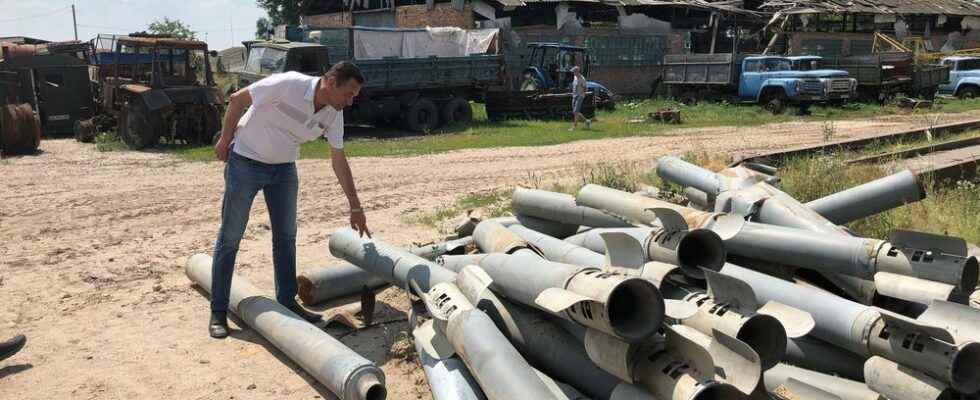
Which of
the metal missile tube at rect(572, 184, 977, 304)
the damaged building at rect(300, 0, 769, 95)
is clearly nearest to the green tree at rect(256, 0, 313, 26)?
the damaged building at rect(300, 0, 769, 95)

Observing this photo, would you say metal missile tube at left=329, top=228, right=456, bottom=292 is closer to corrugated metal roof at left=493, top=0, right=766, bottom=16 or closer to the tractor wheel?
the tractor wheel

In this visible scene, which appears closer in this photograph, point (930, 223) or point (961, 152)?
point (930, 223)

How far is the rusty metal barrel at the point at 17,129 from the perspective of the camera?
47.5ft

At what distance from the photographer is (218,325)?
16.0 ft

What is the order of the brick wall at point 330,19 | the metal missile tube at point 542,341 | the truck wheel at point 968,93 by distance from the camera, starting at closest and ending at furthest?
1. the metal missile tube at point 542,341
2. the truck wheel at point 968,93
3. the brick wall at point 330,19

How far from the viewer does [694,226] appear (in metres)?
4.39

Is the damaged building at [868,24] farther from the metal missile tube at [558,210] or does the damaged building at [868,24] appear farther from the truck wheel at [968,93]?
the metal missile tube at [558,210]

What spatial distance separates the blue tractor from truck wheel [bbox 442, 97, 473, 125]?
10.6ft

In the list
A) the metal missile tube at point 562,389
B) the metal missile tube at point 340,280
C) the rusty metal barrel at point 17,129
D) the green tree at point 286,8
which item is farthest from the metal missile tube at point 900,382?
the green tree at point 286,8

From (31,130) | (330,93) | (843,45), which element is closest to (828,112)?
(843,45)

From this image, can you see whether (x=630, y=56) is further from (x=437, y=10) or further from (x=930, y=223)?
(x=930, y=223)

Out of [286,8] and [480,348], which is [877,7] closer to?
[286,8]

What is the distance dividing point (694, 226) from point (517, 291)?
1.25 metres

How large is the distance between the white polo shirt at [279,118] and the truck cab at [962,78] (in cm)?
2846
